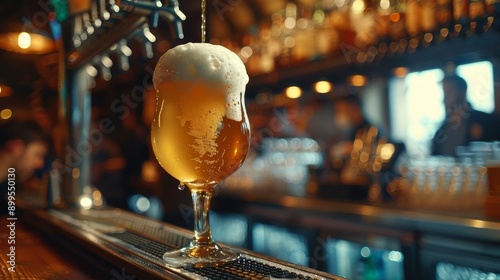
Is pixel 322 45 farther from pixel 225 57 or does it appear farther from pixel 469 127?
pixel 225 57

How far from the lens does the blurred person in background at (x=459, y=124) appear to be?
3.70 m

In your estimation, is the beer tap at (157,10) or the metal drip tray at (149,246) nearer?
the metal drip tray at (149,246)

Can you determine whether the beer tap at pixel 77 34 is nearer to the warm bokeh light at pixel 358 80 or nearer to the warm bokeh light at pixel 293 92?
the warm bokeh light at pixel 358 80

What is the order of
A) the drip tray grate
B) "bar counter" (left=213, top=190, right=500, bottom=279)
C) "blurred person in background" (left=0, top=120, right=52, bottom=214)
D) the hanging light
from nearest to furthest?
the drip tray grate
"bar counter" (left=213, top=190, right=500, bottom=279)
"blurred person in background" (left=0, top=120, right=52, bottom=214)
the hanging light

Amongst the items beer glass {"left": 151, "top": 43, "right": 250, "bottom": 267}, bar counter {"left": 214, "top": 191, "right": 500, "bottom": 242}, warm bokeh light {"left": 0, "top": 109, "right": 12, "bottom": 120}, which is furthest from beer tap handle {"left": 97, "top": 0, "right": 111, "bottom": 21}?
warm bokeh light {"left": 0, "top": 109, "right": 12, "bottom": 120}

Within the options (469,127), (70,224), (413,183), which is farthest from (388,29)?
(70,224)

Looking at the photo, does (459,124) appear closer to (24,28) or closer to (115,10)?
(115,10)

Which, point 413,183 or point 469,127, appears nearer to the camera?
point 413,183

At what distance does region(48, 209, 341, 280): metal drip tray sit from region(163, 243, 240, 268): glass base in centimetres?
2

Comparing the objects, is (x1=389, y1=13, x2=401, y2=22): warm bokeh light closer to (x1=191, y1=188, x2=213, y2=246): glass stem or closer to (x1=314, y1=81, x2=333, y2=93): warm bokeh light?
(x1=314, y1=81, x2=333, y2=93): warm bokeh light

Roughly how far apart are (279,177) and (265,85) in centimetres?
78

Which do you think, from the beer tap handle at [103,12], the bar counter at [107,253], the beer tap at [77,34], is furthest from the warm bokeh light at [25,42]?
the beer tap handle at [103,12]

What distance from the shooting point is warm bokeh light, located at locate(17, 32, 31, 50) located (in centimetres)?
369

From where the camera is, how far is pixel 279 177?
4258mm
